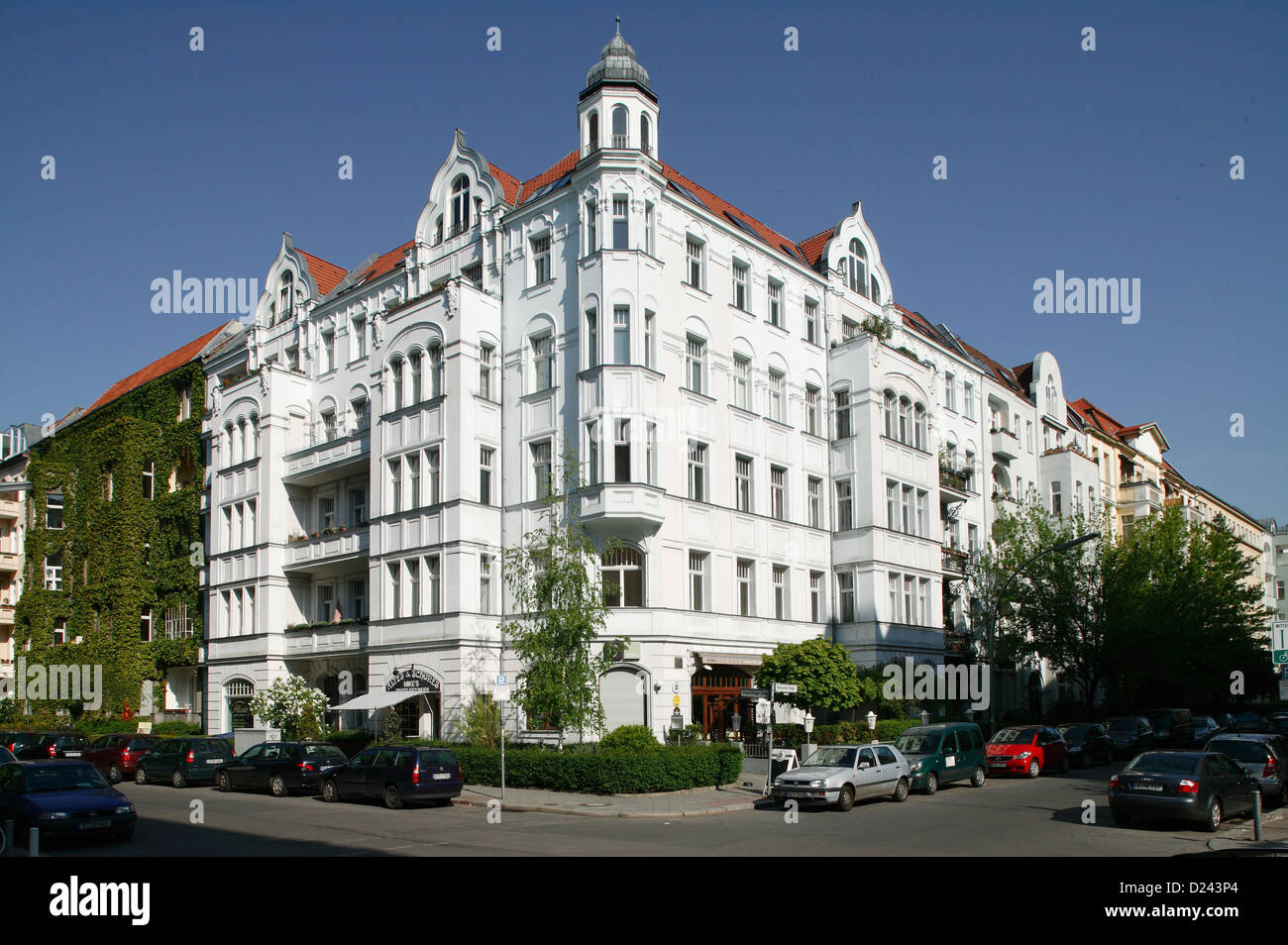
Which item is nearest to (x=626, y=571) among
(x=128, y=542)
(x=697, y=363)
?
(x=697, y=363)

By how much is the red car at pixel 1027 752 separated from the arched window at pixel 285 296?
3384 cm

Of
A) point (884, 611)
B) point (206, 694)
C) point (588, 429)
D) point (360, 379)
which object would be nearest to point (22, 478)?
point (206, 694)

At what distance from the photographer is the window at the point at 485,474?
35250 millimetres

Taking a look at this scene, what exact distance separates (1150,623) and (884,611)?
49.2ft

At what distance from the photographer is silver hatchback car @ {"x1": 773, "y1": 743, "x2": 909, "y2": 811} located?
2347 centimetres

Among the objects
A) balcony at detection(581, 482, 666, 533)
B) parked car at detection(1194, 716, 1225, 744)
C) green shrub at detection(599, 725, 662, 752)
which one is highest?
balcony at detection(581, 482, 666, 533)

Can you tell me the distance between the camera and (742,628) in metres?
35.7

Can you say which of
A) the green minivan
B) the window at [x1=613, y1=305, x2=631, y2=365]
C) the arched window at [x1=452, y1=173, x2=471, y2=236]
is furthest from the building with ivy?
the green minivan

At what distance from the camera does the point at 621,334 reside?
3322 cm

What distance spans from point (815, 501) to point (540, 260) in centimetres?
1404

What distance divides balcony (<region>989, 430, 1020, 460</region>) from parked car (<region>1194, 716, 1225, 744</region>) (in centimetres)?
1545

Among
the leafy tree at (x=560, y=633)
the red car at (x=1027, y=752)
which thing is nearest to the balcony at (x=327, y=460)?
the leafy tree at (x=560, y=633)

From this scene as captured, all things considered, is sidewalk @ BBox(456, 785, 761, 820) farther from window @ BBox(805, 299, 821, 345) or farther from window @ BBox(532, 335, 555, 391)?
window @ BBox(805, 299, 821, 345)

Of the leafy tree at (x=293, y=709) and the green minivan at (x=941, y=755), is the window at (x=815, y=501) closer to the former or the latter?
the green minivan at (x=941, y=755)
